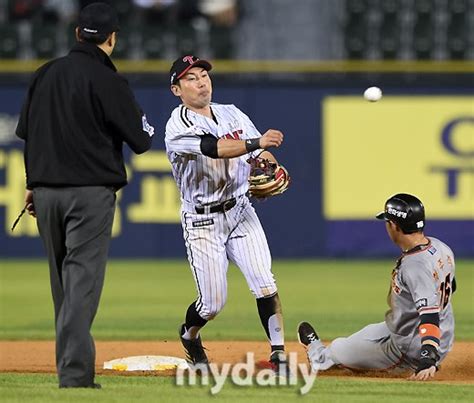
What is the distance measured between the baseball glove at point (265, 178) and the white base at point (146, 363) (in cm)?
117

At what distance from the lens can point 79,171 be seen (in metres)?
6.05

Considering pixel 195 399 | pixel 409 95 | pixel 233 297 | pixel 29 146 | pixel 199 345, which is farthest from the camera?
pixel 409 95

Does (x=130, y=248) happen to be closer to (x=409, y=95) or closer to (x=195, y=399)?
(x=409, y=95)

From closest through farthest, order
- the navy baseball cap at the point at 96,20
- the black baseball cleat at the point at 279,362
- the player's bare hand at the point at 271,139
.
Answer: the navy baseball cap at the point at 96,20 → the player's bare hand at the point at 271,139 → the black baseball cleat at the point at 279,362

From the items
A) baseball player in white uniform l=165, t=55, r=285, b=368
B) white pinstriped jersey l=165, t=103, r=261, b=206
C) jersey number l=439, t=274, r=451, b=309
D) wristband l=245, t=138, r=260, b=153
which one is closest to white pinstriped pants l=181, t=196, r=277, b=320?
baseball player in white uniform l=165, t=55, r=285, b=368

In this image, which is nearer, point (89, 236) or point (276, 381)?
point (89, 236)

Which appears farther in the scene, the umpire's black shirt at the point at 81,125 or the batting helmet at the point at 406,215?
the batting helmet at the point at 406,215

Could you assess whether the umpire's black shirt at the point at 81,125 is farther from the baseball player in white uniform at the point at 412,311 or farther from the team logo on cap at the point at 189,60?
the baseball player in white uniform at the point at 412,311

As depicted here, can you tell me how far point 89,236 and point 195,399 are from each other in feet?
Answer: 3.11

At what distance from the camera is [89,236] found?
19.8ft

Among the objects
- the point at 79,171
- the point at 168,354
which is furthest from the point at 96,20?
the point at 168,354

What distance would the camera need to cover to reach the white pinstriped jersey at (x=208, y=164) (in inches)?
284

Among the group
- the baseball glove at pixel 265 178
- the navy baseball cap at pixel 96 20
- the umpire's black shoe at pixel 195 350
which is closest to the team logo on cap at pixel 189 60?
the baseball glove at pixel 265 178

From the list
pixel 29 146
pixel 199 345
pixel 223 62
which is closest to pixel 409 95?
pixel 223 62
